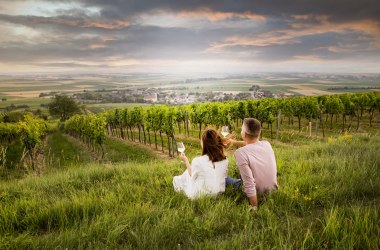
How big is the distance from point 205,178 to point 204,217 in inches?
37.6

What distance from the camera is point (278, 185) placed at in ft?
13.2

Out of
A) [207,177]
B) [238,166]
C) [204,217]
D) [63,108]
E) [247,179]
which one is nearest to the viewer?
[204,217]

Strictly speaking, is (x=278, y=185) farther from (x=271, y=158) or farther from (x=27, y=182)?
(x=27, y=182)

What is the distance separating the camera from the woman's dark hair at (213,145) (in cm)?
393

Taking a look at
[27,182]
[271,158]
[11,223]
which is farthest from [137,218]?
[27,182]

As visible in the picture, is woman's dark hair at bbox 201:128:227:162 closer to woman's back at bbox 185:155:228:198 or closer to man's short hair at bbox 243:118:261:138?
woman's back at bbox 185:155:228:198

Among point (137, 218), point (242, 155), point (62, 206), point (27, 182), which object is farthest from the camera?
point (27, 182)

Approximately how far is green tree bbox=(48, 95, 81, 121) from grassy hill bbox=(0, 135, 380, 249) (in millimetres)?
114541

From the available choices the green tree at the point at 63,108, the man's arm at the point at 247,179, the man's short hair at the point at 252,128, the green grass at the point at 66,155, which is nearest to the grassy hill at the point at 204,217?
the man's arm at the point at 247,179

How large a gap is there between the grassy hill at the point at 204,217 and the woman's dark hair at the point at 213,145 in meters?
0.58

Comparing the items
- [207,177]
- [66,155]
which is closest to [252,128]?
[207,177]

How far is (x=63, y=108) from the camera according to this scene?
111 metres

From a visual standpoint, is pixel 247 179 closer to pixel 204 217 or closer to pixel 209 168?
pixel 209 168

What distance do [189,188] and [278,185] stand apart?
138 centimetres
